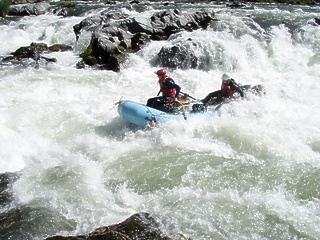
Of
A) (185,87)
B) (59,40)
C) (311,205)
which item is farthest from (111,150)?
(59,40)

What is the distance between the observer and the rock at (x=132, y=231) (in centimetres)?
370

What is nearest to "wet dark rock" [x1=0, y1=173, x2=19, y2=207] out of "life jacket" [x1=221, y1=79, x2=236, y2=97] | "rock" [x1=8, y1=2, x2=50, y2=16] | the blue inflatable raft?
the blue inflatable raft

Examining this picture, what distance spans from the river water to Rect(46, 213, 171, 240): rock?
204 millimetres

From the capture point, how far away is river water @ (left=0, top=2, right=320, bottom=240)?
181 inches

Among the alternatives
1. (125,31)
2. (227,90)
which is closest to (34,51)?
(125,31)

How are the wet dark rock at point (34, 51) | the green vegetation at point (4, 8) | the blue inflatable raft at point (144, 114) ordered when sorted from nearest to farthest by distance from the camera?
1. the blue inflatable raft at point (144, 114)
2. the wet dark rock at point (34, 51)
3. the green vegetation at point (4, 8)

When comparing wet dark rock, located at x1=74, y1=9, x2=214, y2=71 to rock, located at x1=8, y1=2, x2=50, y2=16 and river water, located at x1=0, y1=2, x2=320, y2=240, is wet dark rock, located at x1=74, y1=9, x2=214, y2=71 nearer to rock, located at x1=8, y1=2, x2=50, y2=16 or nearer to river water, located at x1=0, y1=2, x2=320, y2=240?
river water, located at x1=0, y1=2, x2=320, y2=240

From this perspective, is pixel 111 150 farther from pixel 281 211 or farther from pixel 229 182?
pixel 281 211

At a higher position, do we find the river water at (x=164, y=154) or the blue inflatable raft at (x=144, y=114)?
the blue inflatable raft at (x=144, y=114)

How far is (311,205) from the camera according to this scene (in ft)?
16.1

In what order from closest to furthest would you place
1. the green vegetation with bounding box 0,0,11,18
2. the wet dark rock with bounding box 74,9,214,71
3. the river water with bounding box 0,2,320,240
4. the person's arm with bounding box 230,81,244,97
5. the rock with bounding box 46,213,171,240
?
the rock with bounding box 46,213,171,240
the river water with bounding box 0,2,320,240
the person's arm with bounding box 230,81,244,97
the wet dark rock with bounding box 74,9,214,71
the green vegetation with bounding box 0,0,11,18

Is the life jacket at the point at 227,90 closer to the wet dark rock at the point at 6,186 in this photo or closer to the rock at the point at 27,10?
the wet dark rock at the point at 6,186

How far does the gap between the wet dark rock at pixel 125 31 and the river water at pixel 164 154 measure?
2.71 feet

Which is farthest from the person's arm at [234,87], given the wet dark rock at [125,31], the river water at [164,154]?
the wet dark rock at [125,31]
